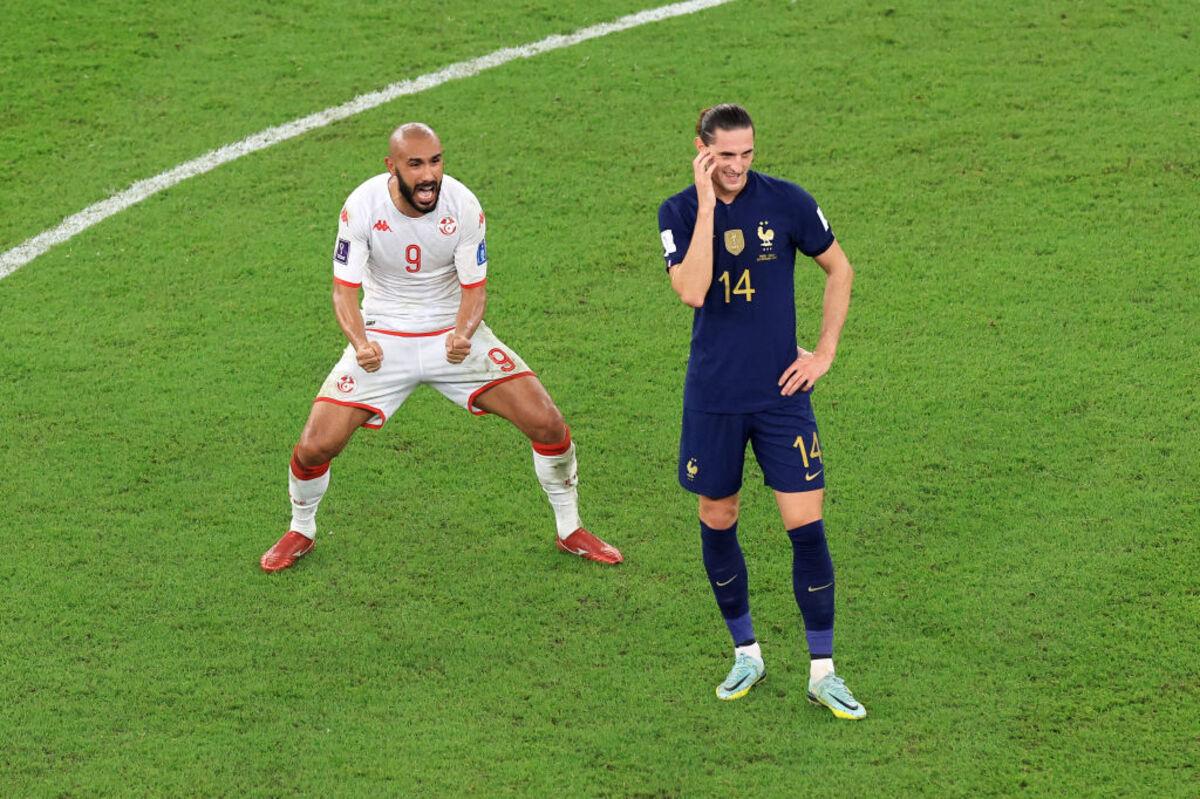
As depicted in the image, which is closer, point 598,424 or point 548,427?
point 548,427

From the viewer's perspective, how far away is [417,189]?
7.35m

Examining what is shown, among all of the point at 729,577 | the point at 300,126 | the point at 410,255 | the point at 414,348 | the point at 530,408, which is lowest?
the point at 729,577

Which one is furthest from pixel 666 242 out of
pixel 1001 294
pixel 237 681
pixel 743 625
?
pixel 1001 294

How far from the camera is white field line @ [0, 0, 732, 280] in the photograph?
10867 mm

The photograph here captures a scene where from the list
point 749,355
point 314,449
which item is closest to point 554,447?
point 314,449

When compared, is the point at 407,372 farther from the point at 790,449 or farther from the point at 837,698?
the point at 837,698

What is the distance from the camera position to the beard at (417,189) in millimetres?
7340

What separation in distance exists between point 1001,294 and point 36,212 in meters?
6.44

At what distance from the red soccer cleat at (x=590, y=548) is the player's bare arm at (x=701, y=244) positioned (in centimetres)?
200

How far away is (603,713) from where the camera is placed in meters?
6.78

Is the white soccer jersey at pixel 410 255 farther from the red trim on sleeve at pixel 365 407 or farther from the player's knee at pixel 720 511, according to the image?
the player's knee at pixel 720 511

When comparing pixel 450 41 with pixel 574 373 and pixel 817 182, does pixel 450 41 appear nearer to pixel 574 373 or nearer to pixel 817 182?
pixel 817 182

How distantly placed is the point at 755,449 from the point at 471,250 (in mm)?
1826

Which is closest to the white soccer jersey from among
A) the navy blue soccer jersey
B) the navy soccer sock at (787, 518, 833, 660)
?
the navy blue soccer jersey
